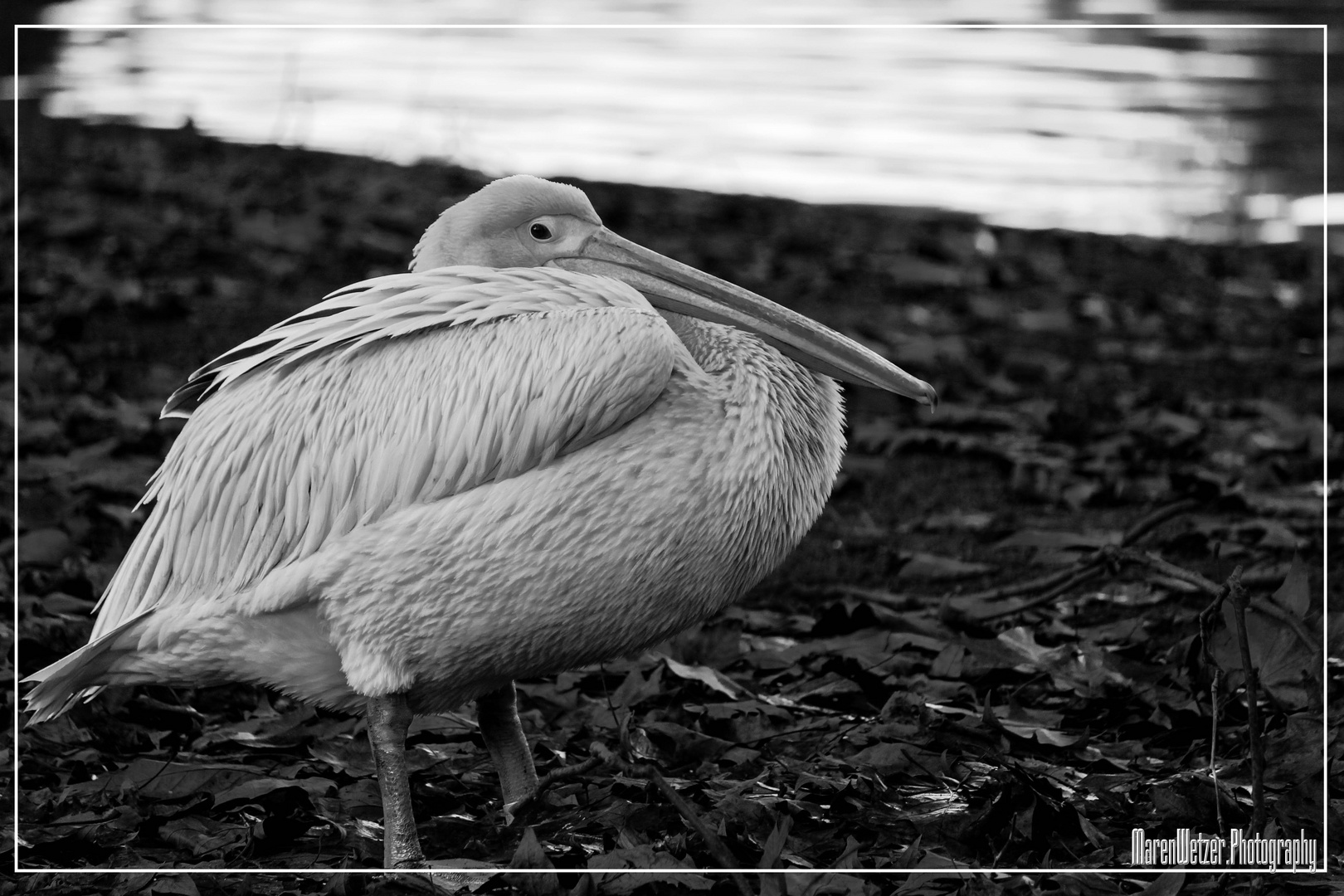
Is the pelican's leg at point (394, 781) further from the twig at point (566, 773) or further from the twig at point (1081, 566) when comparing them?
the twig at point (1081, 566)

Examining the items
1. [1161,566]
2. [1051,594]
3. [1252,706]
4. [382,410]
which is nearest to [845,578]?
[1051,594]

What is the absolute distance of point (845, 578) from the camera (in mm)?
4805

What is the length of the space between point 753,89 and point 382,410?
169 cm

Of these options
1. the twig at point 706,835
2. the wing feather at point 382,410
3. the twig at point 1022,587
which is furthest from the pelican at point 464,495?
the twig at point 1022,587

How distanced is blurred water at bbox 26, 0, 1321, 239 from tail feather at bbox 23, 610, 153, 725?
1480 millimetres

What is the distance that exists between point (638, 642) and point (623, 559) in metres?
0.24

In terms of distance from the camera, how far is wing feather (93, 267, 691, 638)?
118 inches

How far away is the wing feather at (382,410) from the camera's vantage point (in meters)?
2.99

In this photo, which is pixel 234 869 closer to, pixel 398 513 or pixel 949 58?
pixel 398 513

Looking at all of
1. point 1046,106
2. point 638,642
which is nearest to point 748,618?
point 638,642

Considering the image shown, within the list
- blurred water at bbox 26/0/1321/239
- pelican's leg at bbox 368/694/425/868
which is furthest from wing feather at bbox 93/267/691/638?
blurred water at bbox 26/0/1321/239

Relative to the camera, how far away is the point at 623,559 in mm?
2965

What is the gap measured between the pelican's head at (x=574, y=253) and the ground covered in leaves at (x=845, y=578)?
898 millimetres

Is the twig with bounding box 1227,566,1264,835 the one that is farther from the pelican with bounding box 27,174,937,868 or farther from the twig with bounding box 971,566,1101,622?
the twig with bounding box 971,566,1101,622
